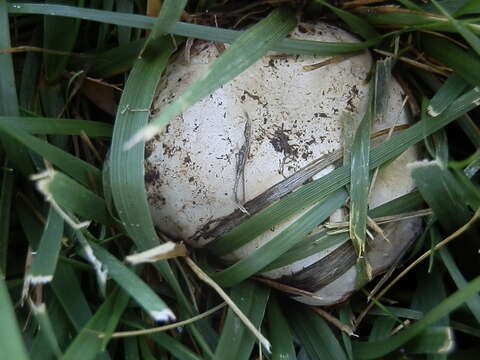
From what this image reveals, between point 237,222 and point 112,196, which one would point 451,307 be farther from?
point 112,196

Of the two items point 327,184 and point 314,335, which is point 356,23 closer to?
point 327,184

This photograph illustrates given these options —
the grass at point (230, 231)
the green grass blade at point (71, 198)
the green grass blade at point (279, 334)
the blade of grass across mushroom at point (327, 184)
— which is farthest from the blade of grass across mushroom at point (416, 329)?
the green grass blade at point (71, 198)

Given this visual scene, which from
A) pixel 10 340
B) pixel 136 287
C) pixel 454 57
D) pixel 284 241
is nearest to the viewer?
pixel 10 340

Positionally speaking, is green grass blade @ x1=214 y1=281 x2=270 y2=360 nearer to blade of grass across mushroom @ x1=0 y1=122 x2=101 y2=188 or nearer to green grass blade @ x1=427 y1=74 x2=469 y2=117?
blade of grass across mushroom @ x1=0 y1=122 x2=101 y2=188

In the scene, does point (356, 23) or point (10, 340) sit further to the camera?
point (356, 23)

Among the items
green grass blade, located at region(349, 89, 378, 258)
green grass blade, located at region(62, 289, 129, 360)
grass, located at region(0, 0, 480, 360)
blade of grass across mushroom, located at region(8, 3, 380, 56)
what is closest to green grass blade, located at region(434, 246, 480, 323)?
A: grass, located at region(0, 0, 480, 360)

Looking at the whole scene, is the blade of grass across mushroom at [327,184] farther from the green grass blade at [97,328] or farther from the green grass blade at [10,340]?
the green grass blade at [10,340]

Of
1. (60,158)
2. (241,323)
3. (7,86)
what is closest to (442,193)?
(241,323)

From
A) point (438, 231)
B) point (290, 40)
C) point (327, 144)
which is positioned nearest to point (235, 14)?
point (290, 40)
